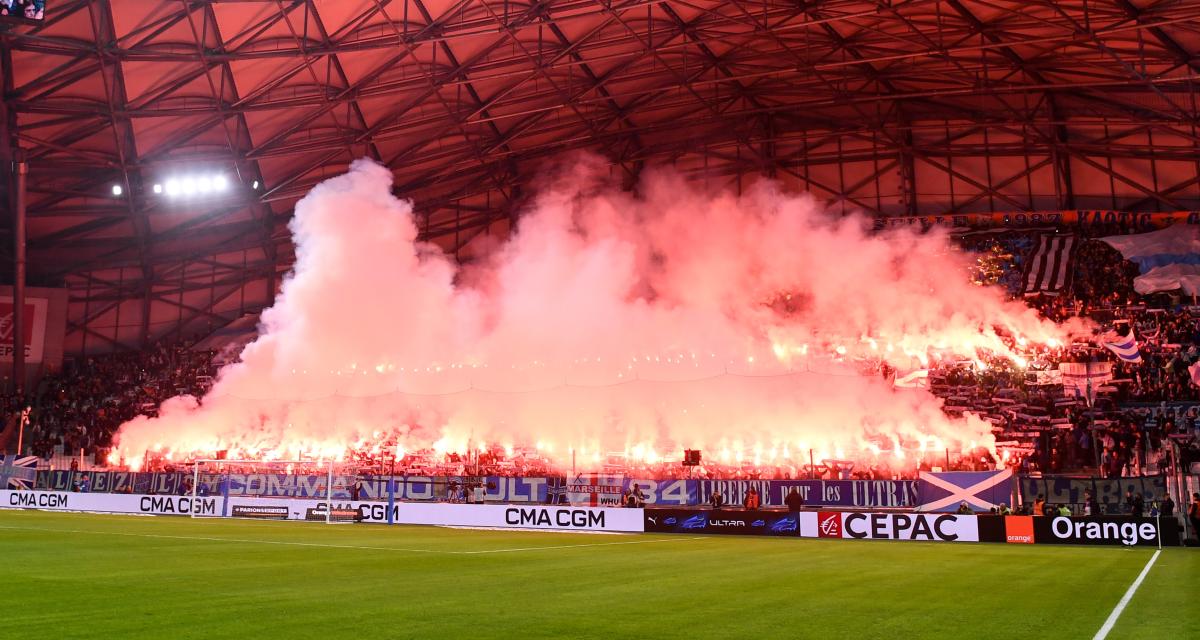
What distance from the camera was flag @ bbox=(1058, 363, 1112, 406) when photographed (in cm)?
3619

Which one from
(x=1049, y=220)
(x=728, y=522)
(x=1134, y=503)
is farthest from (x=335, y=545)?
(x=1049, y=220)

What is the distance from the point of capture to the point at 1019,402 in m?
36.0

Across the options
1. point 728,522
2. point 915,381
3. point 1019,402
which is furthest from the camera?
point 915,381

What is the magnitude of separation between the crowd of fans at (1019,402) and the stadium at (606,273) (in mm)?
170

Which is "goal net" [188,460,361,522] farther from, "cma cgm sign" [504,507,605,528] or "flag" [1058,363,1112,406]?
"flag" [1058,363,1112,406]

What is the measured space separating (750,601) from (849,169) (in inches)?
1547

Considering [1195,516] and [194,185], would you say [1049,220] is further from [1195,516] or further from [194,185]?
[194,185]

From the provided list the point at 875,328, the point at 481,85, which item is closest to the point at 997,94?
the point at 875,328

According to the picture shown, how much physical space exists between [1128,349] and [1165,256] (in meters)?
7.56

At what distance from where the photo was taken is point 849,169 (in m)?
45.8

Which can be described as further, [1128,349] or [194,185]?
[1128,349]

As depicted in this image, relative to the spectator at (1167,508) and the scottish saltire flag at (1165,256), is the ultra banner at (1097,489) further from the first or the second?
the scottish saltire flag at (1165,256)

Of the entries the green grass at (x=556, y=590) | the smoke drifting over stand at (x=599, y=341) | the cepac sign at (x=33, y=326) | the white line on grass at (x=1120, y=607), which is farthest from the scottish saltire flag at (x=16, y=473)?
the white line on grass at (x=1120, y=607)

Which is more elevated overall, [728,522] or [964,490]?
[964,490]
